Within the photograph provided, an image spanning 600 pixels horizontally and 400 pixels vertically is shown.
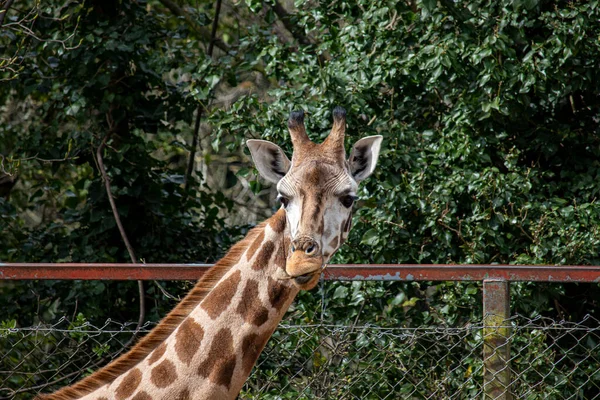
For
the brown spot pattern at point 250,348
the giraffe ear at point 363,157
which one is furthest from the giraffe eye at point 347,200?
the brown spot pattern at point 250,348

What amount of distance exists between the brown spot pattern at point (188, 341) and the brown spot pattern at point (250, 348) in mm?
160

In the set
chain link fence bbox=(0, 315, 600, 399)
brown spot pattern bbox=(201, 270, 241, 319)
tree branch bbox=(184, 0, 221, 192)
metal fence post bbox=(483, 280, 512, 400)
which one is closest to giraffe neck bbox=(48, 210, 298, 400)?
brown spot pattern bbox=(201, 270, 241, 319)

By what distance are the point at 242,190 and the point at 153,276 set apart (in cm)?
700

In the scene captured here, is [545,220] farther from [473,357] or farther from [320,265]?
[320,265]

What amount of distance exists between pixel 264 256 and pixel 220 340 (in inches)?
13.2

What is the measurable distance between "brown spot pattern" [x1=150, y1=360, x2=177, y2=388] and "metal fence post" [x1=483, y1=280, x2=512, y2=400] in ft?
3.75

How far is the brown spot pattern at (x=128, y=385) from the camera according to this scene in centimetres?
307

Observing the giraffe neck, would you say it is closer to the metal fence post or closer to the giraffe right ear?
the giraffe right ear

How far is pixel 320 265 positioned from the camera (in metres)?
2.91

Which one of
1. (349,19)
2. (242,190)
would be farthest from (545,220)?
(242,190)

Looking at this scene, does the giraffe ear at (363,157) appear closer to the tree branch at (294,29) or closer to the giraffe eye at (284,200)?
the giraffe eye at (284,200)

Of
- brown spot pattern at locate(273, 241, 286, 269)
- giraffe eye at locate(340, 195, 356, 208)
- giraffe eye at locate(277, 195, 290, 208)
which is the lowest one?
brown spot pattern at locate(273, 241, 286, 269)

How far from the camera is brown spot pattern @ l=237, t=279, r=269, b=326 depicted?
305 cm

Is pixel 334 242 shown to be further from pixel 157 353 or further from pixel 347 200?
pixel 157 353
